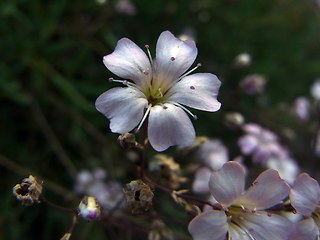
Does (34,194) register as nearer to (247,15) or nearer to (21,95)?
(21,95)

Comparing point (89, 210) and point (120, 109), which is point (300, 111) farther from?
point (89, 210)

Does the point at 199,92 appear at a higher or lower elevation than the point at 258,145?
higher

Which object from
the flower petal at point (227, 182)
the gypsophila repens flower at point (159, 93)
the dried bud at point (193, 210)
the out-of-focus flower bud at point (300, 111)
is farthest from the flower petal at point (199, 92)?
the out-of-focus flower bud at point (300, 111)

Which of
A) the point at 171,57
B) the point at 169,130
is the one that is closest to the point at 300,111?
the point at 171,57

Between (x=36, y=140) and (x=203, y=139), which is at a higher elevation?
(x=203, y=139)

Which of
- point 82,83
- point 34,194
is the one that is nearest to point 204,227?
point 34,194
